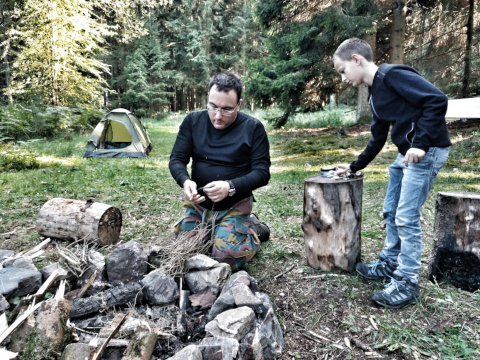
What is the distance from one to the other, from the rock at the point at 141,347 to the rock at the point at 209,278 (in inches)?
24.8

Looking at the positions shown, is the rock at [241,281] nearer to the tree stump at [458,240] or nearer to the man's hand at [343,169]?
the man's hand at [343,169]

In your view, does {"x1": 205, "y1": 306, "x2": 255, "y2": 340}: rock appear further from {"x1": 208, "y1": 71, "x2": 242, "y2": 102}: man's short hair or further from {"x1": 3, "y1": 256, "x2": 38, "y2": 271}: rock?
{"x1": 208, "y1": 71, "x2": 242, "y2": 102}: man's short hair

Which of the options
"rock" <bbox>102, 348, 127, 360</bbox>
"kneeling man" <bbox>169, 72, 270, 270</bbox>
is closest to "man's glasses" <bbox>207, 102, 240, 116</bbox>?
"kneeling man" <bbox>169, 72, 270, 270</bbox>

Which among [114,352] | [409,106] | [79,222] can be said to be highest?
[409,106]

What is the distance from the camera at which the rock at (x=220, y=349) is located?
1.68m

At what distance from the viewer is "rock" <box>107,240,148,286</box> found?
2.46 metres

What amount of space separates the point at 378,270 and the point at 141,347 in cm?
194

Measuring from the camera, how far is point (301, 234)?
384 centimetres

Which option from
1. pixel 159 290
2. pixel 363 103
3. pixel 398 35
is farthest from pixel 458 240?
pixel 363 103

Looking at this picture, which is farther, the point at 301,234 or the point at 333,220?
the point at 301,234

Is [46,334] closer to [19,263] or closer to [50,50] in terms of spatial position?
[19,263]

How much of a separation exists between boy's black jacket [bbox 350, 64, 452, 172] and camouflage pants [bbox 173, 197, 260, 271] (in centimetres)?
134

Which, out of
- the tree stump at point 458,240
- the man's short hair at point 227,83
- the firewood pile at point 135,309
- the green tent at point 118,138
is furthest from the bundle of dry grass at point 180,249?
the green tent at point 118,138

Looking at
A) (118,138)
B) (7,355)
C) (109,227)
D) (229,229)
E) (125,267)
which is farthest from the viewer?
(118,138)
